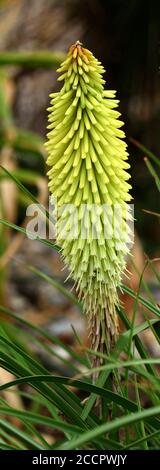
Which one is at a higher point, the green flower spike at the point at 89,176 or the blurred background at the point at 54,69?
the blurred background at the point at 54,69

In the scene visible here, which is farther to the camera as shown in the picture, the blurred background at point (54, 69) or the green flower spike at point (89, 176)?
the blurred background at point (54, 69)

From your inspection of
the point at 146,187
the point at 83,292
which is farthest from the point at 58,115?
the point at 146,187

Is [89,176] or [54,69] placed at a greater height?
[54,69]

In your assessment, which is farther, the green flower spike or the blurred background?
the blurred background

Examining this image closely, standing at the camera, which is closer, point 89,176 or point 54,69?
point 89,176

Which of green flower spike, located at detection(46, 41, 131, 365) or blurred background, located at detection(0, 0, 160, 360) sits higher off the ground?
blurred background, located at detection(0, 0, 160, 360)

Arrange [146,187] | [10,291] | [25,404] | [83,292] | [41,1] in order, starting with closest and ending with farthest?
[83,292] < [25,404] < [10,291] < [41,1] < [146,187]

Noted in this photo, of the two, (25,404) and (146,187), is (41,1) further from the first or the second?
(25,404)
